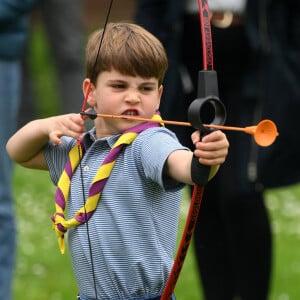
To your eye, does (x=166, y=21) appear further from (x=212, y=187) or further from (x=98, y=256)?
(x=98, y=256)

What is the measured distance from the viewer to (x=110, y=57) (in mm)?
3350

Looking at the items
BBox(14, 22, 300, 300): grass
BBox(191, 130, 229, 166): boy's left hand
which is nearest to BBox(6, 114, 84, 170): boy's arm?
BBox(191, 130, 229, 166): boy's left hand

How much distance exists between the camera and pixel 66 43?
31.2ft

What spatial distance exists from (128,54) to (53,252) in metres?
3.66

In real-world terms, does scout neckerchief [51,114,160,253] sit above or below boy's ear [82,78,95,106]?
below

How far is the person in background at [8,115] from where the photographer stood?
15.8 ft

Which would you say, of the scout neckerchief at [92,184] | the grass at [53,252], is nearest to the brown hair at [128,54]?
the scout neckerchief at [92,184]

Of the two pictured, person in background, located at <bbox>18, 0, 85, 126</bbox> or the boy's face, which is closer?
the boy's face

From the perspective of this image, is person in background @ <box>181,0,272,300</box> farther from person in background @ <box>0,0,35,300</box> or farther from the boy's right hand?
the boy's right hand

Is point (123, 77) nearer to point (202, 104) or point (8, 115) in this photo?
point (202, 104)

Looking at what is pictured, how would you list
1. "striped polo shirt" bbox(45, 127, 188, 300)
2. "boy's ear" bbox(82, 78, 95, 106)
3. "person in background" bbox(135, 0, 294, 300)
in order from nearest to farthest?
"striped polo shirt" bbox(45, 127, 188, 300) → "boy's ear" bbox(82, 78, 95, 106) → "person in background" bbox(135, 0, 294, 300)

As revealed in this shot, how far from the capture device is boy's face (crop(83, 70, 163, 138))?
3318mm

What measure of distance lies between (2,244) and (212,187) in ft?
2.65

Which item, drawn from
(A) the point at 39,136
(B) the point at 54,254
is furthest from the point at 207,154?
(B) the point at 54,254
